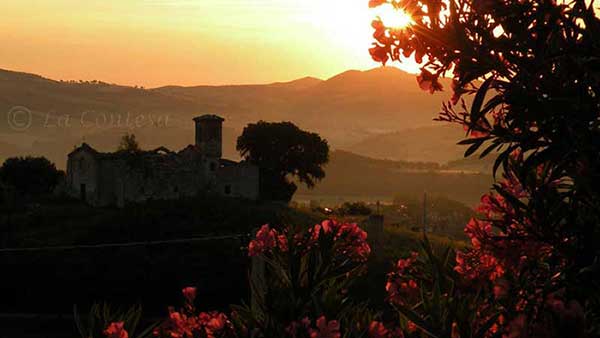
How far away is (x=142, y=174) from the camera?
52.5 meters

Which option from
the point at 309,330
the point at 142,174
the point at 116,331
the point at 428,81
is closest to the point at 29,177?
the point at 142,174

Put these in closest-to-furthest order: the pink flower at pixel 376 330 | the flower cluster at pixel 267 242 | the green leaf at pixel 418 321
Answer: the green leaf at pixel 418 321, the pink flower at pixel 376 330, the flower cluster at pixel 267 242

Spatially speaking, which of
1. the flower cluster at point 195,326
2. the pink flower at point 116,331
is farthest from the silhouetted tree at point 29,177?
the pink flower at point 116,331

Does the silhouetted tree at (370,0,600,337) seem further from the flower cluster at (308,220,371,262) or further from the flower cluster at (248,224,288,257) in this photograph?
the flower cluster at (248,224,288,257)

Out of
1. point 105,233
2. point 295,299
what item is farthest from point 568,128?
point 105,233

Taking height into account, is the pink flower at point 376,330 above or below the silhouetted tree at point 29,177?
above

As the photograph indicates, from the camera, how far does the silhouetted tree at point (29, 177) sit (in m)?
63.3

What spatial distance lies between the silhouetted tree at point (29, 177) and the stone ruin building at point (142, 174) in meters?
8.02

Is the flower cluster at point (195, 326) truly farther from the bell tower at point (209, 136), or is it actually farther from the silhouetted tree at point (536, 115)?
the bell tower at point (209, 136)

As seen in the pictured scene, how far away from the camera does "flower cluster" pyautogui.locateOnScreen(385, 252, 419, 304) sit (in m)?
5.81

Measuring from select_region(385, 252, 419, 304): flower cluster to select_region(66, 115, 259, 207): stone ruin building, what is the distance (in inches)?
1861

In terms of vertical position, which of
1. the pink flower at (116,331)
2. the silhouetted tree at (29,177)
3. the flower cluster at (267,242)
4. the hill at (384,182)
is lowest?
the hill at (384,182)

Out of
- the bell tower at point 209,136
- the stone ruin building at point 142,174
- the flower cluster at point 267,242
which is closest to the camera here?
the flower cluster at point 267,242

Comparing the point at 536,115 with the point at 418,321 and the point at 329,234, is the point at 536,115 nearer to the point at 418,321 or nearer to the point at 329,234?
the point at 418,321
